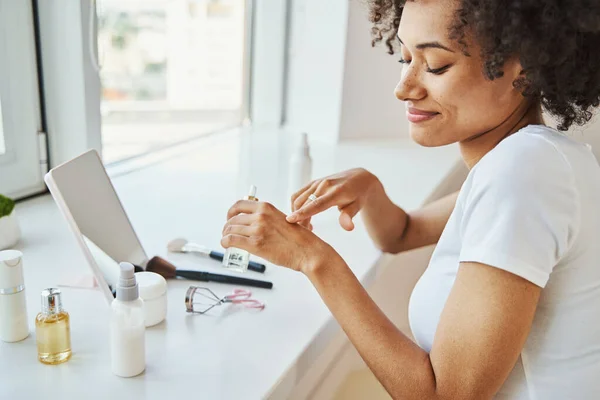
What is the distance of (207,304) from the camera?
86cm

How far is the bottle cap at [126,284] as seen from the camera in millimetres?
664

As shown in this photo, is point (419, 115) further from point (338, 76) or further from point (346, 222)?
point (338, 76)

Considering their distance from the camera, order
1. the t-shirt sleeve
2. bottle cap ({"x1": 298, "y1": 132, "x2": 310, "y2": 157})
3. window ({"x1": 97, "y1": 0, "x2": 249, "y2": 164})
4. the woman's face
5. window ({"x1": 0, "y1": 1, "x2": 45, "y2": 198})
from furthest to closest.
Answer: window ({"x1": 97, "y1": 0, "x2": 249, "y2": 164}), bottle cap ({"x1": 298, "y1": 132, "x2": 310, "y2": 157}), window ({"x1": 0, "y1": 1, "x2": 45, "y2": 198}), the woman's face, the t-shirt sleeve

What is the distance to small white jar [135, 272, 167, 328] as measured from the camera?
768mm

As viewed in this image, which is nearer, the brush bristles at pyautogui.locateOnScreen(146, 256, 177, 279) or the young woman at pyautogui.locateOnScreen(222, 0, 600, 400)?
the young woman at pyautogui.locateOnScreen(222, 0, 600, 400)

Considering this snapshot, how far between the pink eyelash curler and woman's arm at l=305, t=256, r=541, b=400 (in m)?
0.22

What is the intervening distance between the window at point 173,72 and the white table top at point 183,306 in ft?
0.85

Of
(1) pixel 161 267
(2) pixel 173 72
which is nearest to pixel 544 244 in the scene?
(1) pixel 161 267

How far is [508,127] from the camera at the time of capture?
0.82 meters

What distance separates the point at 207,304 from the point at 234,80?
4.25 feet

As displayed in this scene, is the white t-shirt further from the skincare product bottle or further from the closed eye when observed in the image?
the skincare product bottle

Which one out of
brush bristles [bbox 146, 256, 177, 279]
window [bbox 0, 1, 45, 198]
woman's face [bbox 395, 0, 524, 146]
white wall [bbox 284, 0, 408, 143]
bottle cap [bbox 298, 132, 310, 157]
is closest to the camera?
woman's face [bbox 395, 0, 524, 146]

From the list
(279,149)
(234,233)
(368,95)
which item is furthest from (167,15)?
(234,233)

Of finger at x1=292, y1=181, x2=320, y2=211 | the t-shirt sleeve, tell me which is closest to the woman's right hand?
finger at x1=292, y1=181, x2=320, y2=211
